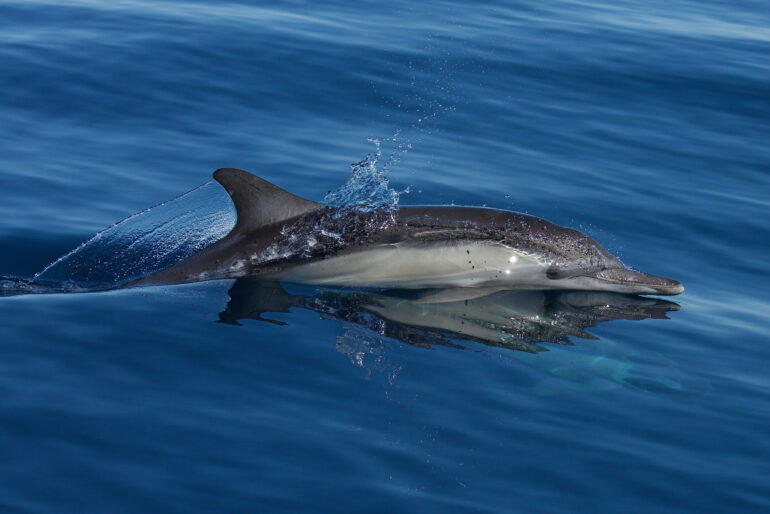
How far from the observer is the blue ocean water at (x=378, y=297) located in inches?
240

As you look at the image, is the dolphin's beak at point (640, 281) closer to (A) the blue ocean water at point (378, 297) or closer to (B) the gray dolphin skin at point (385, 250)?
(B) the gray dolphin skin at point (385, 250)

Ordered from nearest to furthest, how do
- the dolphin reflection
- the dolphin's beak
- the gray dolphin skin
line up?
1. the dolphin reflection
2. the gray dolphin skin
3. the dolphin's beak

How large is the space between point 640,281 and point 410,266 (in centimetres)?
225

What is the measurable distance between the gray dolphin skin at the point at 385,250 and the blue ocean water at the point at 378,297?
0.29 meters

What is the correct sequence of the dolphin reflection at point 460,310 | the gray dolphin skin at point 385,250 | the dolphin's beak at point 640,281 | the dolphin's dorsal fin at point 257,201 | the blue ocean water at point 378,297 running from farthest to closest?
the dolphin's beak at point 640,281, the gray dolphin skin at point 385,250, the dolphin's dorsal fin at point 257,201, the dolphin reflection at point 460,310, the blue ocean water at point 378,297

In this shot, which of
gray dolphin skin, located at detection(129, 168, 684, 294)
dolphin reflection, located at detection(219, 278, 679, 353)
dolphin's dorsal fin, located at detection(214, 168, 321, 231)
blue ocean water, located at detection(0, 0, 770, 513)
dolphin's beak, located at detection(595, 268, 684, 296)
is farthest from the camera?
dolphin's beak, located at detection(595, 268, 684, 296)

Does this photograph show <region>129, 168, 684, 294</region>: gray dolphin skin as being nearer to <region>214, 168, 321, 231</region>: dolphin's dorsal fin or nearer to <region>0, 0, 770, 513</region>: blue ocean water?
<region>214, 168, 321, 231</region>: dolphin's dorsal fin

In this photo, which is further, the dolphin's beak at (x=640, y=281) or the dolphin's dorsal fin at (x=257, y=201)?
the dolphin's beak at (x=640, y=281)

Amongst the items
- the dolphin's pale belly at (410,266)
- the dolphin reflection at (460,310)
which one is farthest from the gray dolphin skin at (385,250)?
the dolphin reflection at (460,310)

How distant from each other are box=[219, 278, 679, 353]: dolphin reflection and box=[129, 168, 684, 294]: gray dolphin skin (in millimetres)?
141

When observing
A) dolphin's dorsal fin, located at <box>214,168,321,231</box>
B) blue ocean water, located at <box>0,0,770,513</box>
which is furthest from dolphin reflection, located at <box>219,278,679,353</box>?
dolphin's dorsal fin, located at <box>214,168,321,231</box>

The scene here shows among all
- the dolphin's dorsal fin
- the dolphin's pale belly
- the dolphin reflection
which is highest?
the dolphin's dorsal fin

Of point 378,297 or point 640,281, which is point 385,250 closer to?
point 378,297

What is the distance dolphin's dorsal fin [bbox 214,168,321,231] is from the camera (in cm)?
884
